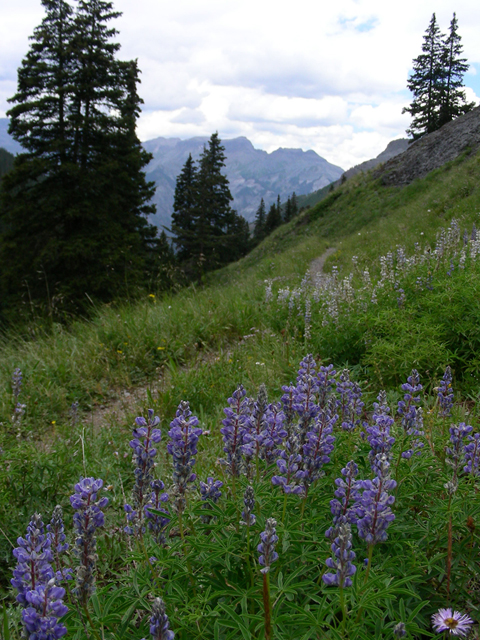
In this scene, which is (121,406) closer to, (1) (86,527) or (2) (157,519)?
(2) (157,519)

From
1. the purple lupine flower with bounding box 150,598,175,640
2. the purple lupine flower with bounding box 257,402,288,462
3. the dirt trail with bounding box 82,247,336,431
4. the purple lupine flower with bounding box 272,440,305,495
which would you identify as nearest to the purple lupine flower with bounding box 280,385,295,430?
the purple lupine flower with bounding box 257,402,288,462

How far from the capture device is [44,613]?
105 cm

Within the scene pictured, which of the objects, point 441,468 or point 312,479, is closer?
point 312,479

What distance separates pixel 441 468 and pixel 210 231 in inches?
1330

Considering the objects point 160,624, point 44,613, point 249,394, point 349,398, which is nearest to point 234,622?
point 160,624

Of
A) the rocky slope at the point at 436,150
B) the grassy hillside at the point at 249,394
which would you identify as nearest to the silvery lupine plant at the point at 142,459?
the grassy hillside at the point at 249,394

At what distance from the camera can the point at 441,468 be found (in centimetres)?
Result: 218

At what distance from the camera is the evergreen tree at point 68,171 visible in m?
17.5

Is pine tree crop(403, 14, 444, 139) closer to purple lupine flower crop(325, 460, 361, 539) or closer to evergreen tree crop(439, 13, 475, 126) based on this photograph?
evergreen tree crop(439, 13, 475, 126)

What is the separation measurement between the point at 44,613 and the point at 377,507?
967 millimetres

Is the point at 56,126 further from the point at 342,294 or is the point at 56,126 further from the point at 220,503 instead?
the point at 220,503

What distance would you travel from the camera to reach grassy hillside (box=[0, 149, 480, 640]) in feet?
4.96

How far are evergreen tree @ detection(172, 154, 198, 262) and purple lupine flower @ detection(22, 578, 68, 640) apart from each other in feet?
104

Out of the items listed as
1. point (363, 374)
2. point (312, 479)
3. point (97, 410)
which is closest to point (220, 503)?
point (312, 479)
